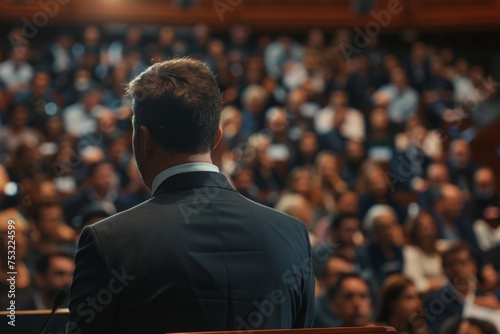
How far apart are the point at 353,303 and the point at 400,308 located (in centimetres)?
16

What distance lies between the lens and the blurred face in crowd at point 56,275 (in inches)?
63.7

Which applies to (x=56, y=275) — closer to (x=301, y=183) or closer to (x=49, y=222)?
(x=49, y=222)

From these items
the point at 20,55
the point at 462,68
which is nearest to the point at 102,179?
the point at 20,55

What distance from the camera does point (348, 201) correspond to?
8.69ft

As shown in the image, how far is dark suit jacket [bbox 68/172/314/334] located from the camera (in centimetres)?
64

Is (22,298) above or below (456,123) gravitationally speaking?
above

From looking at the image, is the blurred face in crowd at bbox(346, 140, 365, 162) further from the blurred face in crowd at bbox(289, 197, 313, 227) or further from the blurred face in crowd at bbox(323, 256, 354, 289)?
the blurred face in crowd at bbox(323, 256, 354, 289)

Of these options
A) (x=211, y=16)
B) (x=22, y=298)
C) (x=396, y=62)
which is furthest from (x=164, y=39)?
(x=22, y=298)

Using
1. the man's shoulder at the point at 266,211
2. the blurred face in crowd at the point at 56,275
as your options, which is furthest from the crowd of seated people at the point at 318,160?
the man's shoulder at the point at 266,211

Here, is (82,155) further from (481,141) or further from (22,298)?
(481,141)

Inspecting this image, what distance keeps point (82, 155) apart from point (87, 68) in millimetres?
1278

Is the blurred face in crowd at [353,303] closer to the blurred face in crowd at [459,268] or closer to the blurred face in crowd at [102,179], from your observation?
the blurred face in crowd at [459,268]

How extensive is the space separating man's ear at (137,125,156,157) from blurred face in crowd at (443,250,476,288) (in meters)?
1.65

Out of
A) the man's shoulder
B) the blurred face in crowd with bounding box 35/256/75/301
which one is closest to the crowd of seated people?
the blurred face in crowd with bounding box 35/256/75/301
